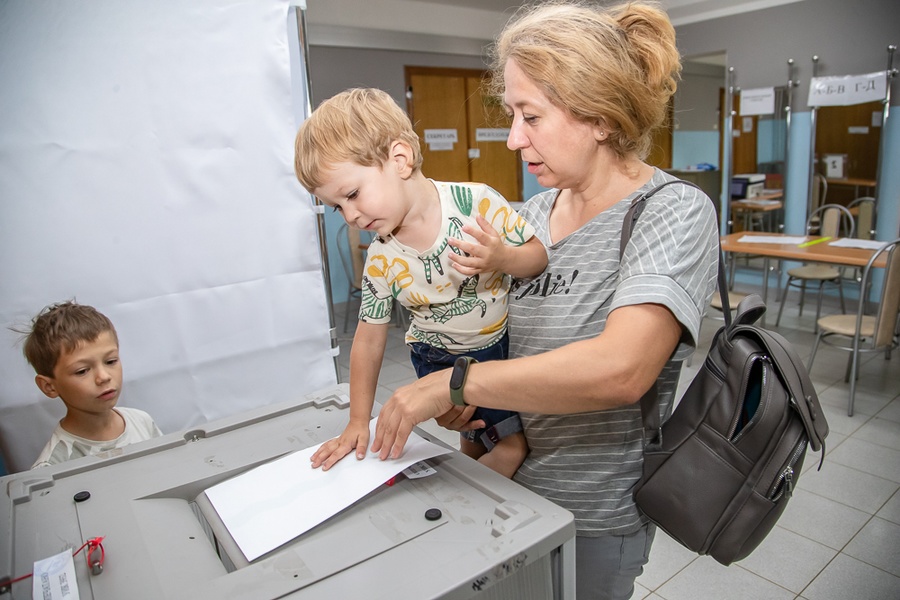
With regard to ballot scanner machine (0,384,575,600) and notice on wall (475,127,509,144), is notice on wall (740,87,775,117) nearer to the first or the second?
notice on wall (475,127,509,144)

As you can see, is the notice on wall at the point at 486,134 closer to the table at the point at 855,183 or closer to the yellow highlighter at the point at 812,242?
the table at the point at 855,183

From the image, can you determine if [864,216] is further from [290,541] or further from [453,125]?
[290,541]

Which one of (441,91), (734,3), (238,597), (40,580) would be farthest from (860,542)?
(441,91)

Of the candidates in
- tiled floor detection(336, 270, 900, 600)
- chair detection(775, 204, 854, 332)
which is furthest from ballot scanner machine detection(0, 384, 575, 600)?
chair detection(775, 204, 854, 332)

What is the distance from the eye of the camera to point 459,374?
0.76m

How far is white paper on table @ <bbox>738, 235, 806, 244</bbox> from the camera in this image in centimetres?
427

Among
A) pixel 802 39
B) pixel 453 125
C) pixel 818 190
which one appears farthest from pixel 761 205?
pixel 453 125

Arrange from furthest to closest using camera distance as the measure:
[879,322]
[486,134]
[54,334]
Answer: [486,134] < [879,322] < [54,334]

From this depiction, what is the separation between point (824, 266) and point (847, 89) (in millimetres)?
1455

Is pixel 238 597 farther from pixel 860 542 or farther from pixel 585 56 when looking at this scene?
pixel 860 542

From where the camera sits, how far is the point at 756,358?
793mm

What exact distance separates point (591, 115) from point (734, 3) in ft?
19.0

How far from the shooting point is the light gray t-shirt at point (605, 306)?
0.75m

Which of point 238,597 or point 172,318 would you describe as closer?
point 238,597
